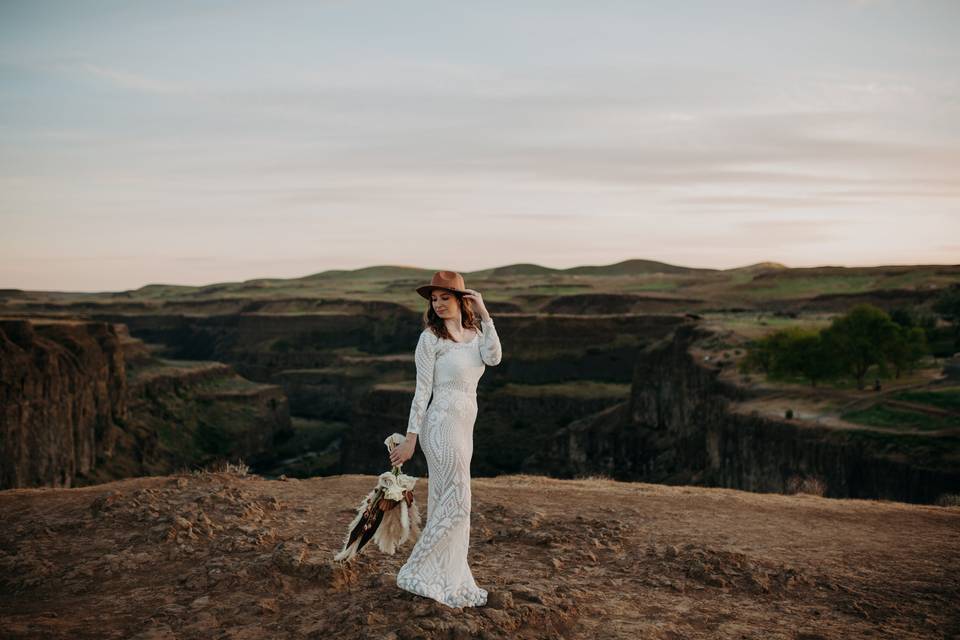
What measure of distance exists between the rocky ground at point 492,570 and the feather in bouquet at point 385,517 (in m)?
0.52

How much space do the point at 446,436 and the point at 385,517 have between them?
1.29 metres

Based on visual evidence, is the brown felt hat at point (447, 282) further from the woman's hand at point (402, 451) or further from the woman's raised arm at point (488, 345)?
the woman's hand at point (402, 451)

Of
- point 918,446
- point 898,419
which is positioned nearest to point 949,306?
point 898,419

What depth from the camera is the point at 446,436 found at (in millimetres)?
8992

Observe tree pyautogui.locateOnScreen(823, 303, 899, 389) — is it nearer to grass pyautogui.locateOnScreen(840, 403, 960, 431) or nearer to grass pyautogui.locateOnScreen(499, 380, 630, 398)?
grass pyautogui.locateOnScreen(840, 403, 960, 431)

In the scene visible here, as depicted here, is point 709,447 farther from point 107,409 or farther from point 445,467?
point 107,409

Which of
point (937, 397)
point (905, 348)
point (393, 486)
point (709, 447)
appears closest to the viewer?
point (393, 486)

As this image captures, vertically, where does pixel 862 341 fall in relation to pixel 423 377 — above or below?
below

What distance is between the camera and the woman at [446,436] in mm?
8977

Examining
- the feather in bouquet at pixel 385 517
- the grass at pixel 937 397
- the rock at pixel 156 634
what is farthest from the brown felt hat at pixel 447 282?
the grass at pixel 937 397

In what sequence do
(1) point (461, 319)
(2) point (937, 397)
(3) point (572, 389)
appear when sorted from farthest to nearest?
(3) point (572, 389)
(2) point (937, 397)
(1) point (461, 319)

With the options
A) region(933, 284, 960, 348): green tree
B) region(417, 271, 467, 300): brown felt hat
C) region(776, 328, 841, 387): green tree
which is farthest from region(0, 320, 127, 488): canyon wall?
region(933, 284, 960, 348): green tree

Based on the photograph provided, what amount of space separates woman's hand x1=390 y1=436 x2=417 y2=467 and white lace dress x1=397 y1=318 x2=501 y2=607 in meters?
0.12

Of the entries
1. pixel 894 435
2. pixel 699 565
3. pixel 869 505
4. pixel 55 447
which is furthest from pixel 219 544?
pixel 55 447
